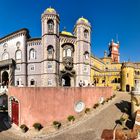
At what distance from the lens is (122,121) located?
19578 mm

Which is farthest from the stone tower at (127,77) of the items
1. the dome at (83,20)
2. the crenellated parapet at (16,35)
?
the crenellated parapet at (16,35)

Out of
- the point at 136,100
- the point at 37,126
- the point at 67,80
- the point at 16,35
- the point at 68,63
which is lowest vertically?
the point at 37,126

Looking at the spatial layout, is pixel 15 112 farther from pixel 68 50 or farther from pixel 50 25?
pixel 50 25

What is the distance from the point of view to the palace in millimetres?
37812

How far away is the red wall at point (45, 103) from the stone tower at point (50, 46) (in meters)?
13.6

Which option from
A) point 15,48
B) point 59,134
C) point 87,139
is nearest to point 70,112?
point 59,134

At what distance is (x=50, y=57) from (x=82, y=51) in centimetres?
815

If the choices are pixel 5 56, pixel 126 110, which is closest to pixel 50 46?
pixel 5 56

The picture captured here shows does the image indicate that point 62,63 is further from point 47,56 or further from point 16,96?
point 16,96

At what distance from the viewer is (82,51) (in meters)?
40.7

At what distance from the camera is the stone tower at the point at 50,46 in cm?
3741

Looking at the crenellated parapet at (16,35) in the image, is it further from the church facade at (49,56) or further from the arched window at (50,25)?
the arched window at (50,25)

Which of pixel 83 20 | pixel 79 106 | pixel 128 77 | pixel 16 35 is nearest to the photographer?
pixel 79 106

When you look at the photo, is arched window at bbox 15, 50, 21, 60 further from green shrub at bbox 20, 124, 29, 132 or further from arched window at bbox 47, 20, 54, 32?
green shrub at bbox 20, 124, 29, 132
